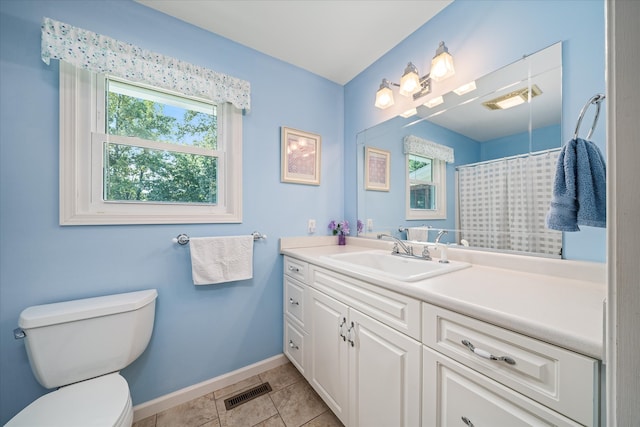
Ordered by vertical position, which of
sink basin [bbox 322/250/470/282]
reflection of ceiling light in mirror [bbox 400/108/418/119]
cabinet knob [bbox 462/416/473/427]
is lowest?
cabinet knob [bbox 462/416/473/427]

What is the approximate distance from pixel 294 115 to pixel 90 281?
1708 millimetres

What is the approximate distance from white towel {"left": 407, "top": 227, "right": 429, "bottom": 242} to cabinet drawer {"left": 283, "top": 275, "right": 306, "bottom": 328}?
0.83 meters

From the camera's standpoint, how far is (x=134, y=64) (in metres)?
1.24

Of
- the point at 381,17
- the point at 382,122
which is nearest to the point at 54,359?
the point at 382,122

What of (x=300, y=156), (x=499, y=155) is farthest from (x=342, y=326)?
(x=300, y=156)

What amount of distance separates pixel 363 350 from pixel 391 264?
60 centimetres

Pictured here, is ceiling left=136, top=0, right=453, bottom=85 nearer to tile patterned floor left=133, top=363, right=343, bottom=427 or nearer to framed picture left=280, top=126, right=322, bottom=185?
framed picture left=280, top=126, right=322, bottom=185

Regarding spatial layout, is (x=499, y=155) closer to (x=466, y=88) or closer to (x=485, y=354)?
(x=466, y=88)

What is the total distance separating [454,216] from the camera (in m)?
1.33

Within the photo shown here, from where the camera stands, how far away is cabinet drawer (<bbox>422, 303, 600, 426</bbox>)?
0.49 meters

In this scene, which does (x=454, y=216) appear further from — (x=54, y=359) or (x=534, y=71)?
(x=54, y=359)

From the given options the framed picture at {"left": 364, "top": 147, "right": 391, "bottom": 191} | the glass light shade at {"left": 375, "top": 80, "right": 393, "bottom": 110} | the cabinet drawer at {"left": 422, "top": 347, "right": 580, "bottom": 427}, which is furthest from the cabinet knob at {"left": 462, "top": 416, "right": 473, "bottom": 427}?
the glass light shade at {"left": 375, "top": 80, "right": 393, "bottom": 110}

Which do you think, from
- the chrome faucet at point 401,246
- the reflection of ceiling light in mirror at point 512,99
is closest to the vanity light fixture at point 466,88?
the reflection of ceiling light in mirror at point 512,99

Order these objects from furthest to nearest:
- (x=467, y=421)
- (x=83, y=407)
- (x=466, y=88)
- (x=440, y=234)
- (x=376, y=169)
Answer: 1. (x=376, y=169)
2. (x=440, y=234)
3. (x=466, y=88)
4. (x=83, y=407)
5. (x=467, y=421)
